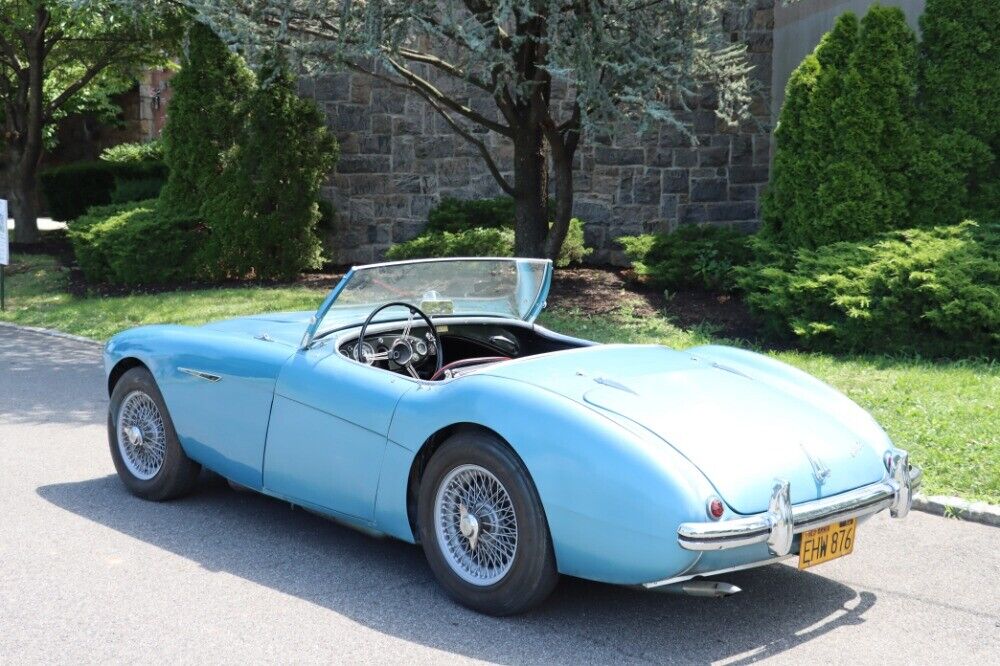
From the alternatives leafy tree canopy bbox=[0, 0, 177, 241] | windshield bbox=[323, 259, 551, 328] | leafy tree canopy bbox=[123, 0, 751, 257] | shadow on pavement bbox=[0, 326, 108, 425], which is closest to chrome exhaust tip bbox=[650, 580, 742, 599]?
windshield bbox=[323, 259, 551, 328]

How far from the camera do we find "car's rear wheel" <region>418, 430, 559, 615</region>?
14.0 feet

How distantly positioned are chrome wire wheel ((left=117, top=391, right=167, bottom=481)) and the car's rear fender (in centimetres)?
208

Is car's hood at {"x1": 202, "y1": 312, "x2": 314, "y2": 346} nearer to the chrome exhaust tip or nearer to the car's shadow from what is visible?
the car's shadow

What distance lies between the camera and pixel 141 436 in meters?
5.96

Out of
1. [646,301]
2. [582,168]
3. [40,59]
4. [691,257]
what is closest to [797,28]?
[582,168]

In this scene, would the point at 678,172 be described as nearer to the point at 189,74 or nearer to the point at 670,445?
the point at 189,74

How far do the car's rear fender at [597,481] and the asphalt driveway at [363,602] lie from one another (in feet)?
1.22

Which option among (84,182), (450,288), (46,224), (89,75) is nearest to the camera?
(450,288)

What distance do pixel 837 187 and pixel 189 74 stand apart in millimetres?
8665

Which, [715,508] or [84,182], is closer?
[715,508]

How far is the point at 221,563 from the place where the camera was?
16.5 feet

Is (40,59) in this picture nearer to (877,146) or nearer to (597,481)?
(877,146)

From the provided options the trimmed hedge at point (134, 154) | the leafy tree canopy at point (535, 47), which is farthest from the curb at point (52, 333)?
the trimmed hedge at point (134, 154)

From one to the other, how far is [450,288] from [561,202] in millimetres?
7217
